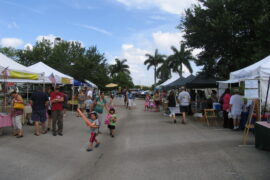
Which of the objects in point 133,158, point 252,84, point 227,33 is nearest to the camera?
point 133,158

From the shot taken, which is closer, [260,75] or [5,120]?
[260,75]

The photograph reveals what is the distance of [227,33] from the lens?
52.6 ft

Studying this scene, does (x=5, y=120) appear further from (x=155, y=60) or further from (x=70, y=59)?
(x=155, y=60)

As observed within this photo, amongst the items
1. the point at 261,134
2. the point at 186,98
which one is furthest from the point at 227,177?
the point at 186,98

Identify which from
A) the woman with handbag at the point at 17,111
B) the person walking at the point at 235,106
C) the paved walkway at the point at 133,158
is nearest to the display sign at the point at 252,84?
the person walking at the point at 235,106

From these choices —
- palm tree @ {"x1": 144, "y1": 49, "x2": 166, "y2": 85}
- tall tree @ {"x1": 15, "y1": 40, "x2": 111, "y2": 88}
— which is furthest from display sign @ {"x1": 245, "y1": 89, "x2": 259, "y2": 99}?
palm tree @ {"x1": 144, "y1": 49, "x2": 166, "y2": 85}

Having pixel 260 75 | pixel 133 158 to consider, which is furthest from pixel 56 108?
pixel 260 75

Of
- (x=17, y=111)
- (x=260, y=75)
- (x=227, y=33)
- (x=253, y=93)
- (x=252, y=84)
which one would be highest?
(x=227, y=33)

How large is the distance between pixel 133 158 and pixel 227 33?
484 inches

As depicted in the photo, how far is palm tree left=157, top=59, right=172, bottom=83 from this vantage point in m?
59.1

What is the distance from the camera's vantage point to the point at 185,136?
925cm

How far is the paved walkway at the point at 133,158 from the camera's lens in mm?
5129

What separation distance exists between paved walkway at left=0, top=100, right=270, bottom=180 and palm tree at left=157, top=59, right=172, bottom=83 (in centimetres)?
5060

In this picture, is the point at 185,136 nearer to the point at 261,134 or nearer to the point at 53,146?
the point at 261,134
